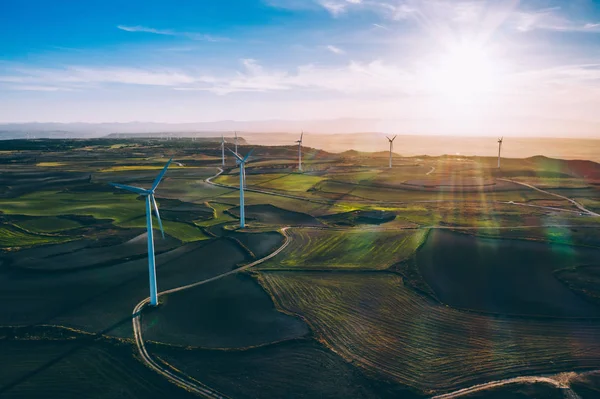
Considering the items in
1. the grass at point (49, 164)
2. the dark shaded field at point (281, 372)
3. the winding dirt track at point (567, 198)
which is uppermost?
the grass at point (49, 164)

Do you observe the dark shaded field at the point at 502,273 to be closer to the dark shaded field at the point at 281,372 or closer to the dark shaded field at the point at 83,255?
the dark shaded field at the point at 281,372

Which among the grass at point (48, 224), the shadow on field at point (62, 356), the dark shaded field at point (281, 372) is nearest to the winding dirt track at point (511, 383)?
the dark shaded field at point (281, 372)

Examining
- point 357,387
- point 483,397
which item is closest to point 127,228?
point 357,387

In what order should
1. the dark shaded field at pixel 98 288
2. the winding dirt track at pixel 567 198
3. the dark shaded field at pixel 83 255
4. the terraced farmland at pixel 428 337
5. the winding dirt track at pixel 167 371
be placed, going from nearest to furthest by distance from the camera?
the winding dirt track at pixel 167 371 < the terraced farmland at pixel 428 337 < the dark shaded field at pixel 98 288 < the dark shaded field at pixel 83 255 < the winding dirt track at pixel 567 198

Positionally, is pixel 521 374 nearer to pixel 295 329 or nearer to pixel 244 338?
pixel 295 329

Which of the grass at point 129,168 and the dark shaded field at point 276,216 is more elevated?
the grass at point 129,168

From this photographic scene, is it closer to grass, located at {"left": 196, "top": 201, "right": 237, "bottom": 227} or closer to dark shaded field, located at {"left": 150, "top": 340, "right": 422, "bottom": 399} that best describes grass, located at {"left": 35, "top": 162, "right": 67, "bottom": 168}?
grass, located at {"left": 196, "top": 201, "right": 237, "bottom": 227}

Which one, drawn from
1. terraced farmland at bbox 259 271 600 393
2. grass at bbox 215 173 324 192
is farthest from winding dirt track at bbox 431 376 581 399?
grass at bbox 215 173 324 192
